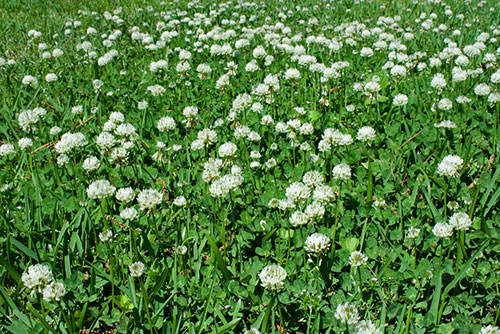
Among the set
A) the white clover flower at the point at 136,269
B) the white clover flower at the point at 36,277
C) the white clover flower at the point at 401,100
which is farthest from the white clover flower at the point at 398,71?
the white clover flower at the point at 36,277

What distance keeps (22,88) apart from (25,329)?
3.49 meters

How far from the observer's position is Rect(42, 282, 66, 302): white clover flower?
5.66ft

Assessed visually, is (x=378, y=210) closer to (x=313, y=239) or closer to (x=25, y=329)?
(x=313, y=239)

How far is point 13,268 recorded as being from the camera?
2.13 m

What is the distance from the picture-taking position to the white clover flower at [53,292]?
67.9 inches

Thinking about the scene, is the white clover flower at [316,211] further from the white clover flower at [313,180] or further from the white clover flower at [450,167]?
the white clover flower at [450,167]

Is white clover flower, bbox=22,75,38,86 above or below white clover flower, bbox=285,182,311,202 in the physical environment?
below

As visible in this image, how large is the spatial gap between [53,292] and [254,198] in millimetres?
1251

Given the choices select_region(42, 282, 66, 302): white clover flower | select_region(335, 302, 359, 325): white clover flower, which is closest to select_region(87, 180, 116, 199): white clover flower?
select_region(42, 282, 66, 302): white clover flower

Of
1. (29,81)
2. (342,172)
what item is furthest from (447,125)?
(29,81)

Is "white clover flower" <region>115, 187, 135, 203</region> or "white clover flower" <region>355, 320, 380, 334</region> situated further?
"white clover flower" <region>115, 187, 135, 203</region>

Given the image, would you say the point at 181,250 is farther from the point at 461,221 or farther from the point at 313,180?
the point at 461,221

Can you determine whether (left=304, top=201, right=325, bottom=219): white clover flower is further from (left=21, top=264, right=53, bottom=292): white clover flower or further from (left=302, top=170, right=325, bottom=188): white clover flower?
(left=21, top=264, right=53, bottom=292): white clover flower

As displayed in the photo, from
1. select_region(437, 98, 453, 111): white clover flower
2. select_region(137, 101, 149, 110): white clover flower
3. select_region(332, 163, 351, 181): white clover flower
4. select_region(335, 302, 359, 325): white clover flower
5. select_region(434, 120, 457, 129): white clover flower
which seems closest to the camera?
select_region(335, 302, 359, 325): white clover flower
